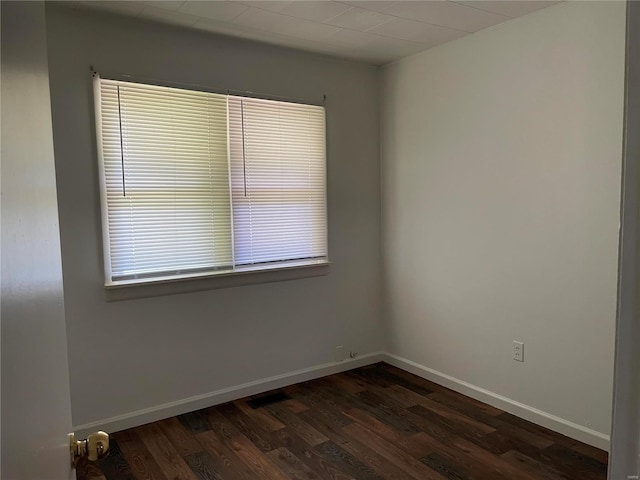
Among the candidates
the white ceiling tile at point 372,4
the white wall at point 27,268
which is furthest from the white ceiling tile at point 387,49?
the white wall at point 27,268

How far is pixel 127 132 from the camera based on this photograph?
2801 mm

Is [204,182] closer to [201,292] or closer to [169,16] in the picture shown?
[201,292]

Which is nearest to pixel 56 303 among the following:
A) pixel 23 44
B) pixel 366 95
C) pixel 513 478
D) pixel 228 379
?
pixel 23 44

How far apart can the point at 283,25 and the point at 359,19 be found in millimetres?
469

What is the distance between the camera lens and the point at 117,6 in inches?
101

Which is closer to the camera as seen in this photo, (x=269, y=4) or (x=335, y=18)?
(x=269, y=4)

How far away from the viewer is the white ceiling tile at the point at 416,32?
9.41 feet

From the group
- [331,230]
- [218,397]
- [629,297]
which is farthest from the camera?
[331,230]

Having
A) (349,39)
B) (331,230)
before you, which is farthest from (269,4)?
(331,230)

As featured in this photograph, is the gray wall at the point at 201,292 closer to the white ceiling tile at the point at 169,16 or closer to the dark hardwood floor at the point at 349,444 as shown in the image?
the white ceiling tile at the point at 169,16

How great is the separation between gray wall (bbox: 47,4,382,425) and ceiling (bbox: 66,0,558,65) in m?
0.19

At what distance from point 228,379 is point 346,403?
0.84 metres

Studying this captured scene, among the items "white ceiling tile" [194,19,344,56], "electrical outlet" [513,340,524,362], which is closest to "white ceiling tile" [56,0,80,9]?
"white ceiling tile" [194,19,344,56]

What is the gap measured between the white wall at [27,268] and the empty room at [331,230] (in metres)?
1.53
